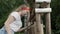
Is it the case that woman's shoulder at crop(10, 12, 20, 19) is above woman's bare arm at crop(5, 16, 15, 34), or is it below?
above

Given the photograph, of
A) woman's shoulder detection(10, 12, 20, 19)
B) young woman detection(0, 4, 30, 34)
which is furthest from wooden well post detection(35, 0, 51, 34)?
woman's shoulder detection(10, 12, 20, 19)

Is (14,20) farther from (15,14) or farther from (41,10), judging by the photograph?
(41,10)

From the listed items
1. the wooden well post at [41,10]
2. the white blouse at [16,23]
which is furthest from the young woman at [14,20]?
the wooden well post at [41,10]

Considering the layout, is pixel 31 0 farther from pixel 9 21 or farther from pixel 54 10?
pixel 54 10

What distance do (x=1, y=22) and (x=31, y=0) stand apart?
388 cm

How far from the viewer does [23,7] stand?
455 cm

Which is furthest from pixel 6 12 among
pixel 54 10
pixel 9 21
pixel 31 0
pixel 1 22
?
pixel 9 21

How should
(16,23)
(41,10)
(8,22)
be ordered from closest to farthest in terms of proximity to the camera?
(41,10), (8,22), (16,23)

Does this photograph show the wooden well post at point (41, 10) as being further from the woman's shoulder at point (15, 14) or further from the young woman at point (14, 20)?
the woman's shoulder at point (15, 14)

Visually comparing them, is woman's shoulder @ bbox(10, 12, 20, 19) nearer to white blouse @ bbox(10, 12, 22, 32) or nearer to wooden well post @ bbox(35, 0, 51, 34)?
white blouse @ bbox(10, 12, 22, 32)

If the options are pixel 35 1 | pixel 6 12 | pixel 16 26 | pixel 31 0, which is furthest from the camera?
pixel 6 12

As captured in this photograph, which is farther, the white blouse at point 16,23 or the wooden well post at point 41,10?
the white blouse at point 16,23

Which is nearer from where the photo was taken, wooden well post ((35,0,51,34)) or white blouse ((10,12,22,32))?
wooden well post ((35,0,51,34))

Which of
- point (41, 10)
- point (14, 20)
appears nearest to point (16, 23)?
point (14, 20)
